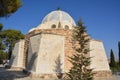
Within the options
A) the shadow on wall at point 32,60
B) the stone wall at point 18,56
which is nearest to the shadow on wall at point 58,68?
the shadow on wall at point 32,60

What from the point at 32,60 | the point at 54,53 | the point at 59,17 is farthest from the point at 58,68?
the point at 59,17

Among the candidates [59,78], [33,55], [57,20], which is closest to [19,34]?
[57,20]

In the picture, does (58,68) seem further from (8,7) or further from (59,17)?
(59,17)

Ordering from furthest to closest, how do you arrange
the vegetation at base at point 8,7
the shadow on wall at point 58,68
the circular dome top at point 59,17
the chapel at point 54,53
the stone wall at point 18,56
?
the circular dome top at point 59,17 → the stone wall at point 18,56 → the shadow on wall at point 58,68 → the chapel at point 54,53 → the vegetation at base at point 8,7

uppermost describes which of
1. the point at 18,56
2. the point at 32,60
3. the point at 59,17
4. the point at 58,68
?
the point at 59,17

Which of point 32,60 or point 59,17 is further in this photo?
point 59,17

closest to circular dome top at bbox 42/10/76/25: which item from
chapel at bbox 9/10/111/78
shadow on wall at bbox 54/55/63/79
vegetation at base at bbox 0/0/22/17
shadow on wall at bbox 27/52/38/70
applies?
chapel at bbox 9/10/111/78

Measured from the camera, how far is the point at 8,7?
1196 centimetres

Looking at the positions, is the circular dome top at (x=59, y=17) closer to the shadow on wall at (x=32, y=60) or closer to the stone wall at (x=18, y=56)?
the stone wall at (x=18, y=56)

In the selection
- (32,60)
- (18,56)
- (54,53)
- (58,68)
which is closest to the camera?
(58,68)

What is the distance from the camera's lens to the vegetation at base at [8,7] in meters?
11.6

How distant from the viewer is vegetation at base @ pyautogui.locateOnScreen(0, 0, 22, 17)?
1164cm

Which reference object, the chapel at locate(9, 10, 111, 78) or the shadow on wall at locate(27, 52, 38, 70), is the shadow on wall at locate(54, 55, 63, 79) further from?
the shadow on wall at locate(27, 52, 38, 70)

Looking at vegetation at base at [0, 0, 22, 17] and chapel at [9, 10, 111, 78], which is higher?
vegetation at base at [0, 0, 22, 17]
